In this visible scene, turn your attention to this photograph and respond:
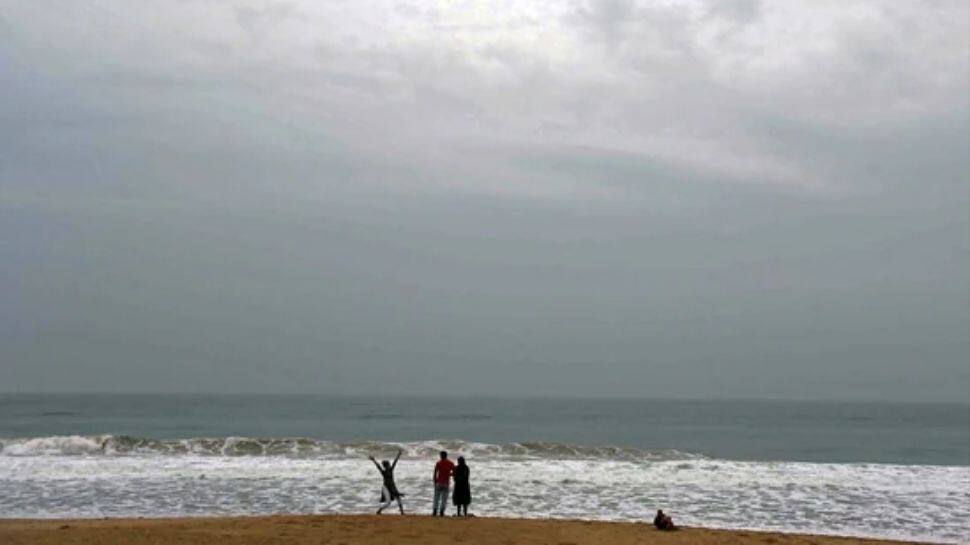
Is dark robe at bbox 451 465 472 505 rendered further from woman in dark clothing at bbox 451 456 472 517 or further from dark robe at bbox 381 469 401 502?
dark robe at bbox 381 469 401 502

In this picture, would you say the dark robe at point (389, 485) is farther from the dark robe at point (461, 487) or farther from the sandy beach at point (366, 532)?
the dark robe at point (461, 487)

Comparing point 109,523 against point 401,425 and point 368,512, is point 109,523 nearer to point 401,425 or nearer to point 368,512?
point 368,512

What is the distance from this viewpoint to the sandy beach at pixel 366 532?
1602 cm

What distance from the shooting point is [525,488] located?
84.6 feet

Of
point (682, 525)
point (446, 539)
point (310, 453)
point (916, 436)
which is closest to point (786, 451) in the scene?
point (916, 436)

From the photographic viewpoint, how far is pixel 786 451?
189ft

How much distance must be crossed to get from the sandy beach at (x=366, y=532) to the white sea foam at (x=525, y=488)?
262 centimetres

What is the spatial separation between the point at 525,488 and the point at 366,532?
962cm

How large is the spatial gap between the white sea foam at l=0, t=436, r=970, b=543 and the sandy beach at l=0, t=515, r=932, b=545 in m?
2.62

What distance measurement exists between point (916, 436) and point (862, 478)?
5333cm

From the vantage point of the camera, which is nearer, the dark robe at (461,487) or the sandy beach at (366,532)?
the sandy beach at (366,532)

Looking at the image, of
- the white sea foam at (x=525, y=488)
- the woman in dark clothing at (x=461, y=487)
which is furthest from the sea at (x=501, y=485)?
the woman in dark clothing at (x=461, y=487)

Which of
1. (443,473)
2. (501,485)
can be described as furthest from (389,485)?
(501,485)

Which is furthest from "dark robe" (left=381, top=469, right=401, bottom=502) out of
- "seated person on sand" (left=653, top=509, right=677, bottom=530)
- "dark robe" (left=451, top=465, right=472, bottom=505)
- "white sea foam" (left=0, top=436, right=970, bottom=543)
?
"seated person on sand" (left=653, top=509, right=677, bottom=530)
